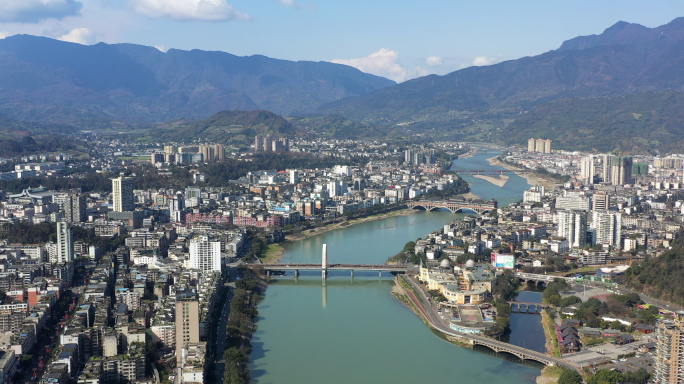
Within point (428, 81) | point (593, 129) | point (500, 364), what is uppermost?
point (428, 81)

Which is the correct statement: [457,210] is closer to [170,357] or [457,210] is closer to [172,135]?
[170,357]

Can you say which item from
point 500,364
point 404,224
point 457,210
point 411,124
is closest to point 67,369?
point 500,364

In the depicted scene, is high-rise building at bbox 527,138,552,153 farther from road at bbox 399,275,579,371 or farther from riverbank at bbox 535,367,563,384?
riverbank at bbox 535,367,563,384

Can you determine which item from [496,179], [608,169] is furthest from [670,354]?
[496,179]

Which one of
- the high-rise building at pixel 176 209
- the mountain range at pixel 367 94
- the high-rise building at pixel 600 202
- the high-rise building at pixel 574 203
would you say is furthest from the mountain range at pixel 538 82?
the high-rise building at pixel 176 209

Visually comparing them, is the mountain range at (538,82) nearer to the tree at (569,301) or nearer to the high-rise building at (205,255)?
the high-rise building at (205,255)

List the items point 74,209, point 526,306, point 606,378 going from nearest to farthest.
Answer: point 606,378 → point 526,306 → point 74,209

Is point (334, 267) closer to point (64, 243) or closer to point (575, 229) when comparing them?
point (64, 243)
